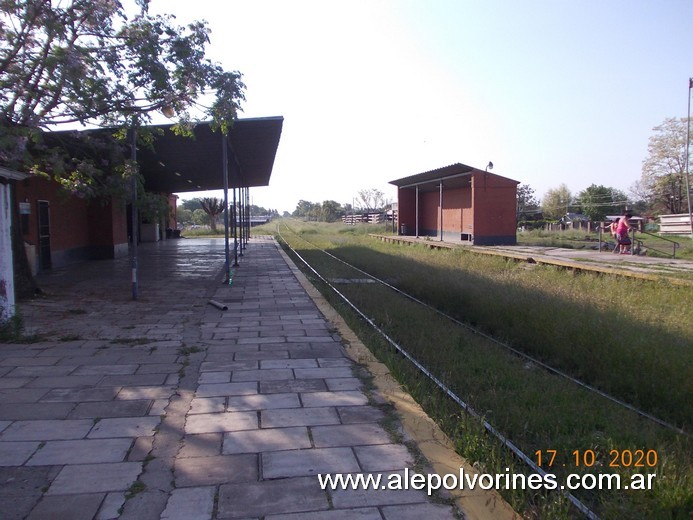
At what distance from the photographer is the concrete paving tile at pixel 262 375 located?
552cm

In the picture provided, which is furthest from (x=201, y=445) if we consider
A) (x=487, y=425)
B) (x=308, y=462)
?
(x=487, y=425)

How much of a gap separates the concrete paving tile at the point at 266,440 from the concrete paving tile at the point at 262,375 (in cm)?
135

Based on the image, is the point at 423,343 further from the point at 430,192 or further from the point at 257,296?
the point at 430,192

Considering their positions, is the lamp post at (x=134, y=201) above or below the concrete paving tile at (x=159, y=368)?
above

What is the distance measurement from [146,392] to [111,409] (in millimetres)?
462

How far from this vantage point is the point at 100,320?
8586 millimetres

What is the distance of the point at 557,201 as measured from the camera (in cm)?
8225

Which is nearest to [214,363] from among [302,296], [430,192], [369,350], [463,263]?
[369,350]

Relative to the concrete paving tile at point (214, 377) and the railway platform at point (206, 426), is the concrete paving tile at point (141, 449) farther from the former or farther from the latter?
the concrete paving tile at point (214, 377)

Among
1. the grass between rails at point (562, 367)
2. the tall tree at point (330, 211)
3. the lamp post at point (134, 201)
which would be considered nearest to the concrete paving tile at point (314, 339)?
the grass between rails at point (562, 367)

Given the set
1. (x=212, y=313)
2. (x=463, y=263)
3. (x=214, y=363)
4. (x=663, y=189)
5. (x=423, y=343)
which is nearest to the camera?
(x=214, y=363)

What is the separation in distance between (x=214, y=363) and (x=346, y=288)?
6.81 m

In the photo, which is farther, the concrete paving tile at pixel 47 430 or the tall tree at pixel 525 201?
the tall tree at pixel 525 201

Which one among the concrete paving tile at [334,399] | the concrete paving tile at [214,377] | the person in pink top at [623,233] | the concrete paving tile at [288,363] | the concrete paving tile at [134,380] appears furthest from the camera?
the person in pink top at [623,233]
